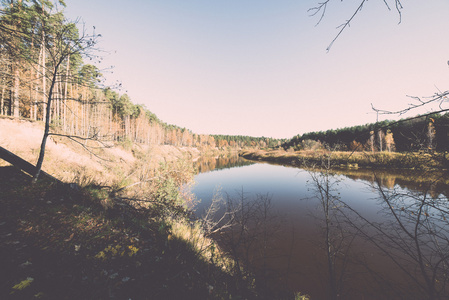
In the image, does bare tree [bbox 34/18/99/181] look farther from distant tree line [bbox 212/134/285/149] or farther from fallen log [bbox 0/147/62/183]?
distant tree line [bbox 212/134/285/149]

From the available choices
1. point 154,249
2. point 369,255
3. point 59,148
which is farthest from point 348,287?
point 59,148

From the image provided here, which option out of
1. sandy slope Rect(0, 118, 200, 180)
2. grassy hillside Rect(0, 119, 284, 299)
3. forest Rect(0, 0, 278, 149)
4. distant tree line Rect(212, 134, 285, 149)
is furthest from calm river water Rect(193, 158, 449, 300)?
distant tree line Rect(212, 134, 285, 149)

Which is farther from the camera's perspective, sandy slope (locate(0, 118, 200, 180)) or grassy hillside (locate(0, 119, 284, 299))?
sandy slope (locate(0, 118, 200, 180))

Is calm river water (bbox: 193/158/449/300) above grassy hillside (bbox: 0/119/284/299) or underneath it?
underneath

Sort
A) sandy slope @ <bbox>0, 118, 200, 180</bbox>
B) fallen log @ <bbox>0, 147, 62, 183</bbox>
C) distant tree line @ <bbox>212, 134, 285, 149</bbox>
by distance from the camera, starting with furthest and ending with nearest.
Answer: distant tree line @ <bbox>212, 134, 285, 149</bbox> → sandy slope @ <bbox>0, 118, 200, 180</bbox> → fallen log @ <bbox>0, 147, 62, 183</bbox>

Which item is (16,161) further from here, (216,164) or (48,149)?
(216,164)

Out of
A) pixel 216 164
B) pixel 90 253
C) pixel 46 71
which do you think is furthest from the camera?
pixel 216 164

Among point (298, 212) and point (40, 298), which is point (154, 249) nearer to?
point (40, 298)

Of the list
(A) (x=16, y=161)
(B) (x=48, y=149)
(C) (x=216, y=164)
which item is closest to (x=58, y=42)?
(A) (x=16, y=161)

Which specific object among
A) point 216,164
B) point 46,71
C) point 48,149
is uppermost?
point 46,71

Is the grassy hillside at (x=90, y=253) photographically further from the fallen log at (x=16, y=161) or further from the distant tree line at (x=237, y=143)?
the distant tree line at (x=237, y=143)

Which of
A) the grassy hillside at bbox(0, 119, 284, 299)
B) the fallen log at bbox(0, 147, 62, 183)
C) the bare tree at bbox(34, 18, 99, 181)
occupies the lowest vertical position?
the grassy hillside at bbox(0, 119, 284, 299)

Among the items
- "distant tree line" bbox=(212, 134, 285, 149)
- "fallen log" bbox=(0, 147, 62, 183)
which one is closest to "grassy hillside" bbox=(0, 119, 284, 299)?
"fallen log" bbox=(0, 147, 62, 183)

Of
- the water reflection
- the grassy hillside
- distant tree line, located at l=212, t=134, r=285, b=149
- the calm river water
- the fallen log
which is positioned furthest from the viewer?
distant tree line, located at l=212, t=134, r=285, b=149
